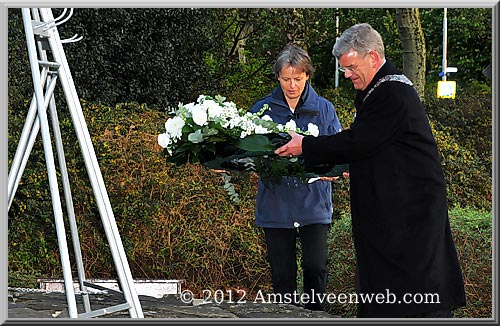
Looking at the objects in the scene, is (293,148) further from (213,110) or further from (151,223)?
(151,223)

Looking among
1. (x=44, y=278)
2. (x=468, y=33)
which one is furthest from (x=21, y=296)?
Answer: (x=468, y=33)

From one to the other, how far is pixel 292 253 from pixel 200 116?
3.94ft

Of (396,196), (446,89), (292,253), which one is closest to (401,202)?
(396,196)

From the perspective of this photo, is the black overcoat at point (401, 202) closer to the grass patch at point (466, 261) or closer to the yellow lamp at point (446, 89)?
the grass patch at point (466, 261)

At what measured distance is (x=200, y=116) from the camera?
4.62 metres

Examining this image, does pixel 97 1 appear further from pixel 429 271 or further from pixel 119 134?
pixel 119 134

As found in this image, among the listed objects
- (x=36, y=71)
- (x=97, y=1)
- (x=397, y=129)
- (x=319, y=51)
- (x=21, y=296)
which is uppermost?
(x=319, y=51)

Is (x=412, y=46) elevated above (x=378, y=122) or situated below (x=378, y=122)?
above

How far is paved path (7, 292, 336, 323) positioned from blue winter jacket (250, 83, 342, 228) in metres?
0.63

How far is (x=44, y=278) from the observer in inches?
280

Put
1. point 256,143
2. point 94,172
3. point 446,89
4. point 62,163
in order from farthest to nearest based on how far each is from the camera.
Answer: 1. point 446,89
2. point 62,163
3. point 256,143
4. point 94,172

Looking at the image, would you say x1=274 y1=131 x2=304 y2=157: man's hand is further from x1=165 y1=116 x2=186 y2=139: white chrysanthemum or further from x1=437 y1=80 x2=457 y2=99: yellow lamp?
x1=437 y1=80 x2=457 y2=99: yellow lamp

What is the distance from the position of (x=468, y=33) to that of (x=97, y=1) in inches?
464

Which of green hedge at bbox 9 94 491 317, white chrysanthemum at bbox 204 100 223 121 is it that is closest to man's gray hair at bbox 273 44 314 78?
white chrysanthemum at bbox 204 100 223 121
